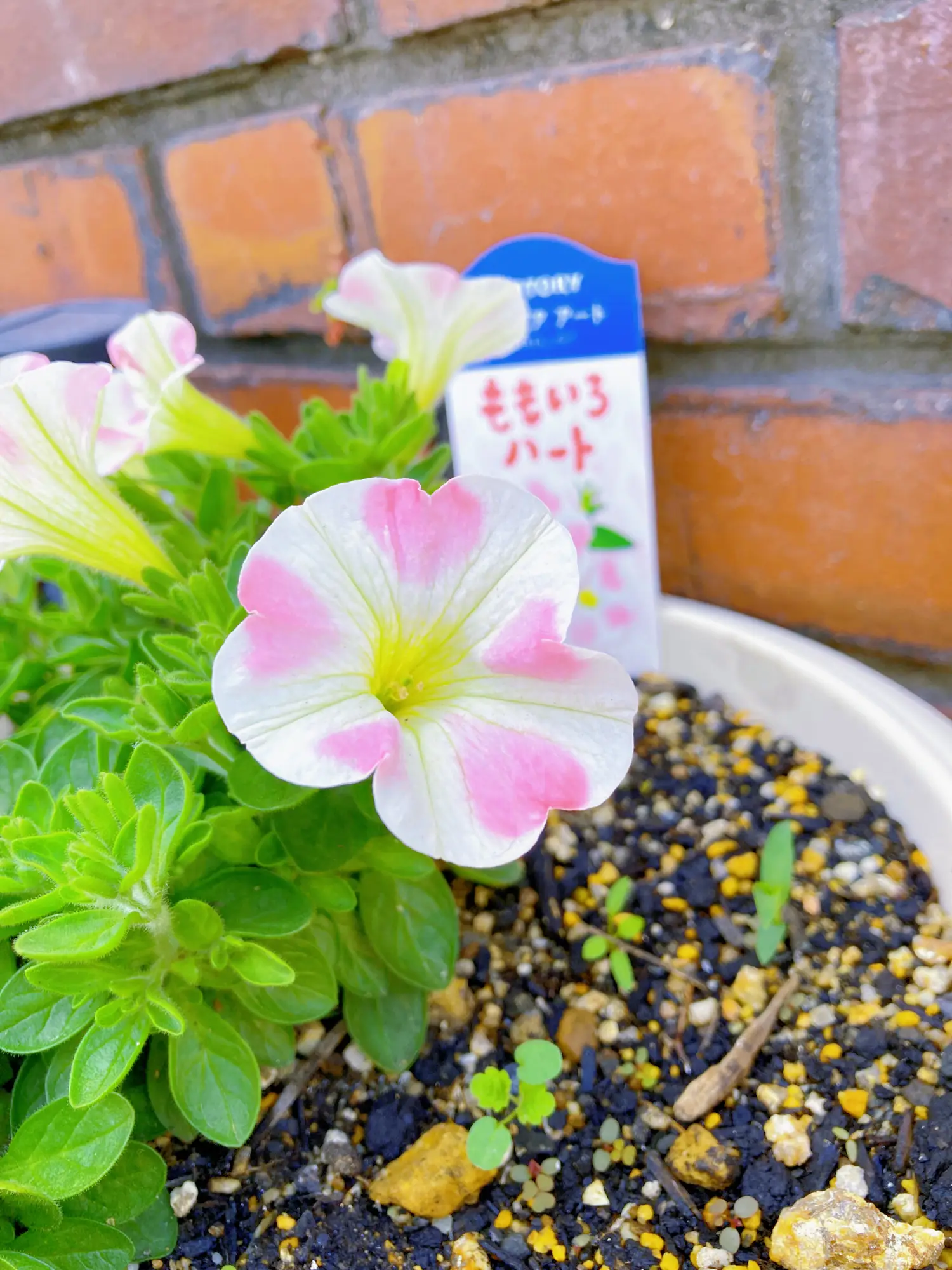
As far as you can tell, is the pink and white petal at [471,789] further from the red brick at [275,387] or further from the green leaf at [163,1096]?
the red brick at [275,387]

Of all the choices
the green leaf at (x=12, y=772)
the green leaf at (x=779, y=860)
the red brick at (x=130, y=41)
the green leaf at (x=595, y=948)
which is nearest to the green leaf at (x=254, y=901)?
the green leaf at (x=12, y=772)

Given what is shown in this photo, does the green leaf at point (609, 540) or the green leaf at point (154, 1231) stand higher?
the green leaf at point (609, 540)

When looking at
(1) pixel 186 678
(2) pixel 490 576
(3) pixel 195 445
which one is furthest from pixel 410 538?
(3) pixel 195 445

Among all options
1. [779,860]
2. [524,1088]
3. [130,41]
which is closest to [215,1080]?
[524,1088]

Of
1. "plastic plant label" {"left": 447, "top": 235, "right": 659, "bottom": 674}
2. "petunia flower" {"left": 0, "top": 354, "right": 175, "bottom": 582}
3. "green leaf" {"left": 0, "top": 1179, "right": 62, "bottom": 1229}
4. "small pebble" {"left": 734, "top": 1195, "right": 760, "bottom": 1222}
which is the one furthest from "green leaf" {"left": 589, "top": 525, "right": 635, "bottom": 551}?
"green leaf" {"left": 0, "top": 1179, "right": 62, "bottom": 1229}

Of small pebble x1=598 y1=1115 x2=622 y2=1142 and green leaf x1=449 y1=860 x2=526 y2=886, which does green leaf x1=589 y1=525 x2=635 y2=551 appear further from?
small pebble x1=598 y1=1115 x2=622 y2=1142

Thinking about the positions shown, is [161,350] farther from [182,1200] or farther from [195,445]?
[182,1200]

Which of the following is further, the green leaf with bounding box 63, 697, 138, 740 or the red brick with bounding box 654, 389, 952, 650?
the red brick with bounding box 654, 389, 952, 650
